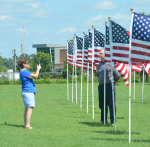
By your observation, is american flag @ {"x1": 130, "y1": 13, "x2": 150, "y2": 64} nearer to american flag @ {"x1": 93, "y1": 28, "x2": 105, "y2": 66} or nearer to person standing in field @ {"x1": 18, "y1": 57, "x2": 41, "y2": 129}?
person standing in field @ {"x1": 18, "y1": 57, "x2": 41, "y2": 129}

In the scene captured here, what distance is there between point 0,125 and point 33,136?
254 cm

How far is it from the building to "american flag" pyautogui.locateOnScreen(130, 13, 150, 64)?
400ft

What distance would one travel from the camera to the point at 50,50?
436 ft

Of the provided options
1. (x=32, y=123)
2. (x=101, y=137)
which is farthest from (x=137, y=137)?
(x=32, y=123)

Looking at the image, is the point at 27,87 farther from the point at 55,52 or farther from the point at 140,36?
the point at 55,52

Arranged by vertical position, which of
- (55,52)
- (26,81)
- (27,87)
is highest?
(55,52)

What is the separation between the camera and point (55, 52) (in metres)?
136

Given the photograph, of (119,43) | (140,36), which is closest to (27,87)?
(119,43)

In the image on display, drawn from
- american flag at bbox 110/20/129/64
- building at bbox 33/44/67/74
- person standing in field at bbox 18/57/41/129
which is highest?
building at bbox 33/44/67/74

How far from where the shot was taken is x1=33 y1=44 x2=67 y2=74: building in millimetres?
132000

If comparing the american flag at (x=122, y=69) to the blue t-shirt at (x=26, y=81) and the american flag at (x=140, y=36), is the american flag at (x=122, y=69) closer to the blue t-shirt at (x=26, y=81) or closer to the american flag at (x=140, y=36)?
the blue t-shirt at (x=26, y=81)

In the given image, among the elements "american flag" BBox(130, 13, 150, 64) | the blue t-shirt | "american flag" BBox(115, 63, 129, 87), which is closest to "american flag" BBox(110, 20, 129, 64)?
"american flag" BBox(130, 13, 150, 64)

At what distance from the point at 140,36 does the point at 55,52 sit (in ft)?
422

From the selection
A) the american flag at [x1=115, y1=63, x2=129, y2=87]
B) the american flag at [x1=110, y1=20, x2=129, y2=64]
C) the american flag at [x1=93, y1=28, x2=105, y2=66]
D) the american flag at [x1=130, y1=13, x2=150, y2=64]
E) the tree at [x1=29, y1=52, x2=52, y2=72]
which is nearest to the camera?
the american flag at [x1=130, y1=13, x2=150, y2=64]
